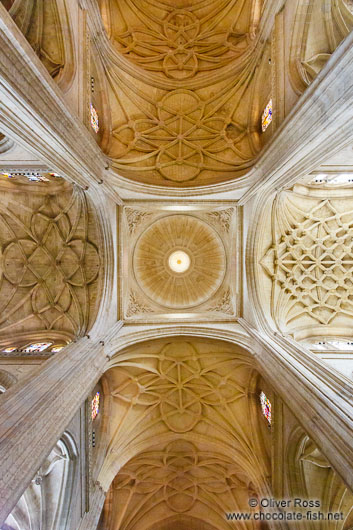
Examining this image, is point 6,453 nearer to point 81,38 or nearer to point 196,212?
point 196,212

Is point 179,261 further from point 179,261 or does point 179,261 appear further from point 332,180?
point 332,180

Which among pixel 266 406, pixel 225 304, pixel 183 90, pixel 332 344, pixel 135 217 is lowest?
pixel 266 406

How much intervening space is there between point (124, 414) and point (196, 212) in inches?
392

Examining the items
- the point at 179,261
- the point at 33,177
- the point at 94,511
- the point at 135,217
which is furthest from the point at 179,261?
the point at 94,511

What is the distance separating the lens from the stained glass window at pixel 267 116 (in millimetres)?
12305

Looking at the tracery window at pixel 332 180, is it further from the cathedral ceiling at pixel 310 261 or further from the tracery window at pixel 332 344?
the tracery window at pixel 332 344

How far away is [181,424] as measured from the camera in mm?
14203

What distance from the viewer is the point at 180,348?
14.1 meters

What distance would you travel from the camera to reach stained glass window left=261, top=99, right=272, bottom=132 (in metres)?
12.3

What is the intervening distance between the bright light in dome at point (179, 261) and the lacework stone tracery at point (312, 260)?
3959 millimetres

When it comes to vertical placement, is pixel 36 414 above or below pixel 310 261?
below

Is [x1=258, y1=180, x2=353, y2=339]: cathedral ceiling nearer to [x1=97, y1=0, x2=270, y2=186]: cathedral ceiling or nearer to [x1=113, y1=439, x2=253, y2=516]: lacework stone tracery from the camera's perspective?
[x1=97, y1=0, x2=270, y2=186]: cathedral ceiling

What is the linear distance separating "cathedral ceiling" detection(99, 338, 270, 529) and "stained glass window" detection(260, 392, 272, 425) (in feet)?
1.55

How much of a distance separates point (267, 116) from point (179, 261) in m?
7.55
